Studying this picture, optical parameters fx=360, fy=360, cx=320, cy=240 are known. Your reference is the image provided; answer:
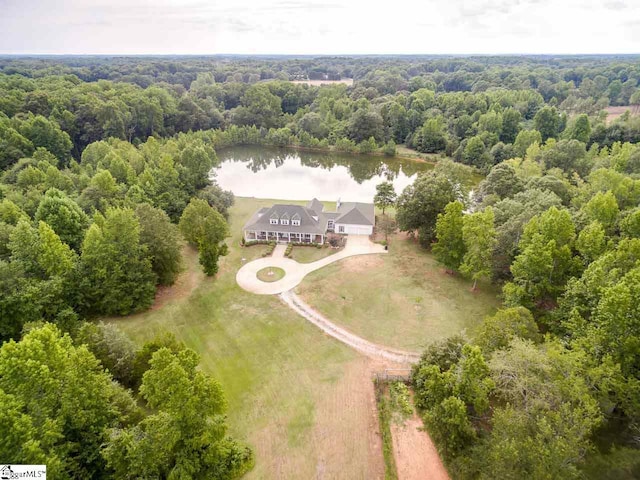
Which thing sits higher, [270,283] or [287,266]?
[287,266]

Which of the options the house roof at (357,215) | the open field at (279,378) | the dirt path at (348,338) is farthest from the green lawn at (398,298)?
the house roof at (357,215)

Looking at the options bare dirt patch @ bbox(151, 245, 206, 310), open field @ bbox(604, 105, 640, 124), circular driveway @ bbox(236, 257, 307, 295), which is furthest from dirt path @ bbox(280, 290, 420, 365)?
open field @ bbox(604, 105, 640, 124)

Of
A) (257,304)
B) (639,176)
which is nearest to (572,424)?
(257,304)

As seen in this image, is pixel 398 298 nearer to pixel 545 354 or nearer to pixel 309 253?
pixel 309 253

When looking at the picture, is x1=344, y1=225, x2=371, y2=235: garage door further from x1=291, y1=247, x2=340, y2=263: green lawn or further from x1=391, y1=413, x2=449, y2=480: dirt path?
x1=391, y1=413, x2=449, y2=480: dirt path

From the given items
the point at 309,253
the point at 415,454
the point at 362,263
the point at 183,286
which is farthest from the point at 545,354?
the point at 183,286

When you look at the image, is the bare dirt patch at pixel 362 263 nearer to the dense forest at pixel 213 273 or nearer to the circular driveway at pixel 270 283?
the circular driveway at pixel 270 283
